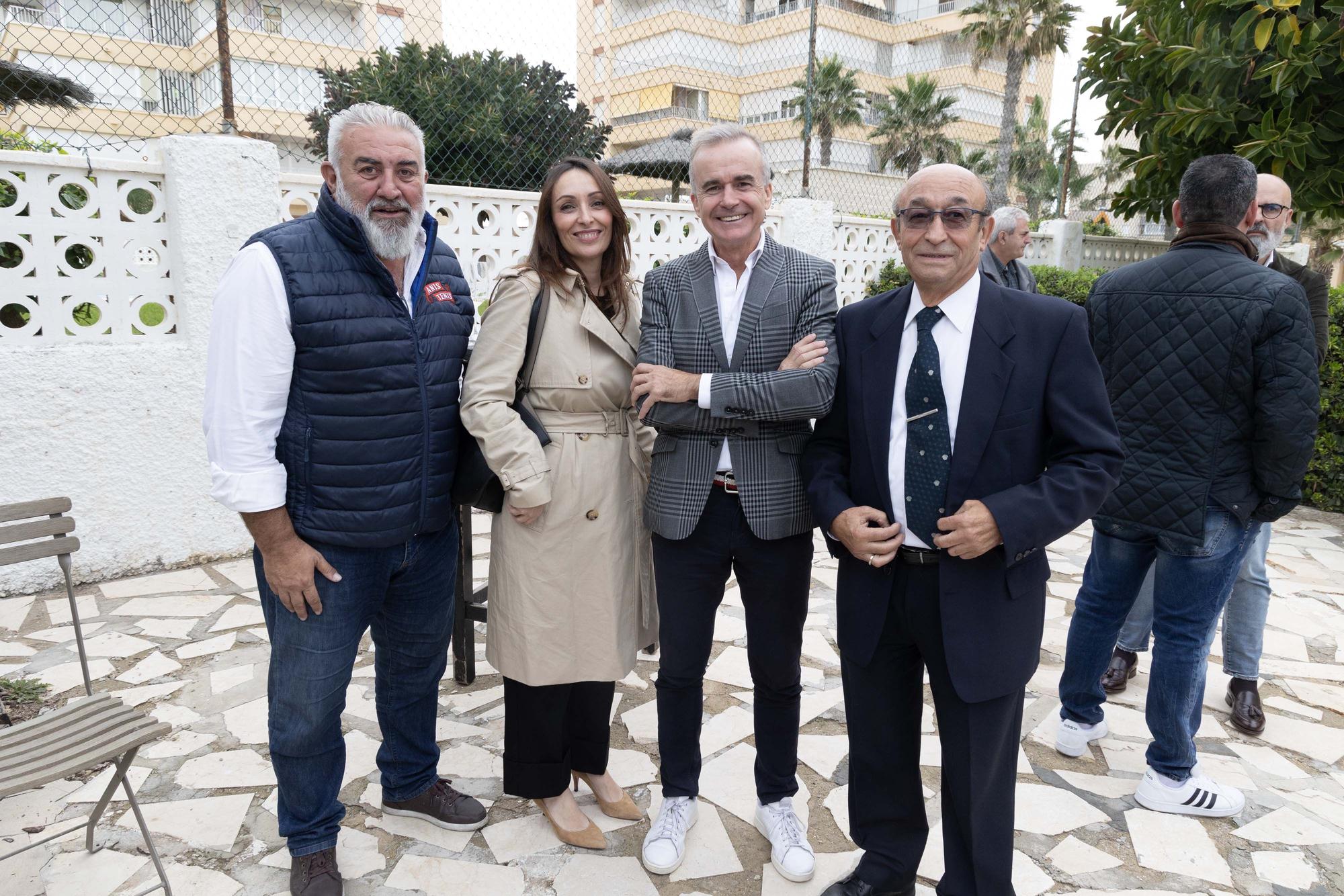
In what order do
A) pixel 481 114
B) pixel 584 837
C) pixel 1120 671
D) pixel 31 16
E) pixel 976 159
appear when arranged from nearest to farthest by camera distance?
pixel 584 837, pixel 1120 671, pixel 31 16, pixel 481 114, pixel 976 159

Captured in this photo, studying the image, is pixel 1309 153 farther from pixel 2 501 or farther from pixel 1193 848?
pixel 2 501

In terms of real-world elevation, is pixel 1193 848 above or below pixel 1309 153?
below

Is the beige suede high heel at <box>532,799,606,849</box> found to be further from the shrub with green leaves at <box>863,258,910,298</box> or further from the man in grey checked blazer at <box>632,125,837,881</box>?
the shrub with green leaves at <box>863,258,910,298</box>

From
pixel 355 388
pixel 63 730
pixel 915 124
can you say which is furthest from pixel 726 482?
pixel 915 124

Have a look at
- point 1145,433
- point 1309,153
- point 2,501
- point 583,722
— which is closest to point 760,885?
point 583,722

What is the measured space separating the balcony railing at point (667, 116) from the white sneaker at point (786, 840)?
7668 millimetres

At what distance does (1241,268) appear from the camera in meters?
2.73

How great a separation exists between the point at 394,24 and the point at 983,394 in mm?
6488

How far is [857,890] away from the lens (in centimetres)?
241

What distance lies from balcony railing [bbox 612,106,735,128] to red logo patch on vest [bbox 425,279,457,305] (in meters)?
7.13

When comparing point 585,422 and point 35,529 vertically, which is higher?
point 585,422

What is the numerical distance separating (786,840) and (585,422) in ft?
4.76

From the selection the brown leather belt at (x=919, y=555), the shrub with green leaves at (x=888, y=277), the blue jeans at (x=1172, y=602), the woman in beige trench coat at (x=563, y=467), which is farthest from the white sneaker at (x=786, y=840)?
the shrub with green leaves at (x=888, y=277)

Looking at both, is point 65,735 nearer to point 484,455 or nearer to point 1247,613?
point 484,455
